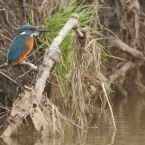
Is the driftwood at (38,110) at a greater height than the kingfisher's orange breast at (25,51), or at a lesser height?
lesser

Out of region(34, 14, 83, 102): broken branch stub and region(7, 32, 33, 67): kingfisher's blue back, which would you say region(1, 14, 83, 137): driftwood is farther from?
region(7, 32, 33, 67): kingfisher's blue back

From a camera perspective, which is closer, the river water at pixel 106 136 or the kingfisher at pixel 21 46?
the river water at pixel 106 136

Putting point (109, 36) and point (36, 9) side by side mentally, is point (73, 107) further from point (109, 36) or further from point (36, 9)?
point (109, 36)

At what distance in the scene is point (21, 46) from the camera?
7469 millimetres

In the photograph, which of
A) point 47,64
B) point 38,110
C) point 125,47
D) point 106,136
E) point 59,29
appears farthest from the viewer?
point 125,47

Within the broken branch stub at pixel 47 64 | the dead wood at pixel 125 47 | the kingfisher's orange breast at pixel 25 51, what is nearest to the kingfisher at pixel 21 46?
the kingfisher's orange breast at pixel 25 51

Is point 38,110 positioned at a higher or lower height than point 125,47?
lower

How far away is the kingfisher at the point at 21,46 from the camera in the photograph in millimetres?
7336

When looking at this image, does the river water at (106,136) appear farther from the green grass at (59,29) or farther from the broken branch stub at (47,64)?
the green grass at (59,29)

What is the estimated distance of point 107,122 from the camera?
8359 millimetres

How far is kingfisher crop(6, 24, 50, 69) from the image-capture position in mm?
7336

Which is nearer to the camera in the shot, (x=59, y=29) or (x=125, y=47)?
(x=59, y=29)

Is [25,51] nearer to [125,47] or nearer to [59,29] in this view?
[59,29]

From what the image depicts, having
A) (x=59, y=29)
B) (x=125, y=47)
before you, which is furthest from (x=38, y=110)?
(x=125, y=47)
